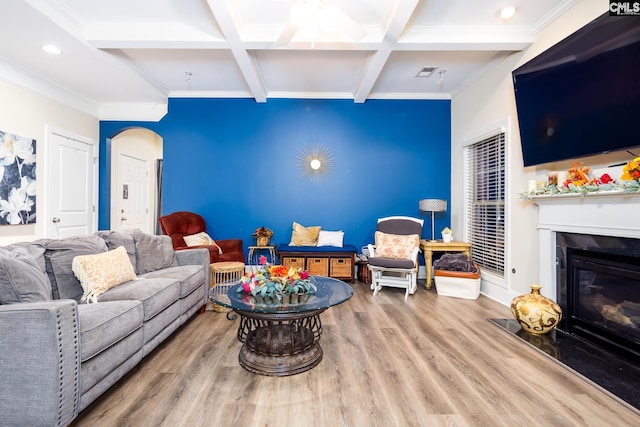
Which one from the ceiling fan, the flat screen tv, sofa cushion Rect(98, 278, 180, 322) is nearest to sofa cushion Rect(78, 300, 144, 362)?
sofa cushion Rect(98, 278, 180, 322)

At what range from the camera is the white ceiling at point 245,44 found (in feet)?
9.09

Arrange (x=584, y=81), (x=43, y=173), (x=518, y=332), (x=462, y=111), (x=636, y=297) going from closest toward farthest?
(x=636, y=297) < (x=584, y=81) < (x=518, y=332) < (x=43, y=173) < (x=462, y=111)

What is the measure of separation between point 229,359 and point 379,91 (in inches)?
166

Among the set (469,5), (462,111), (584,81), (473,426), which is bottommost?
(473,426)

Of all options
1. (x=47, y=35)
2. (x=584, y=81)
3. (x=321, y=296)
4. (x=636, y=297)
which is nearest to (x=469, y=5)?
(x=584, y=81)

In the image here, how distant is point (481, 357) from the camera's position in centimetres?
229

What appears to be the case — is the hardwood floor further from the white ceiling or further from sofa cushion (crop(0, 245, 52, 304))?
the white ceiling

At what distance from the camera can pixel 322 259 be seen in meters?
4.44

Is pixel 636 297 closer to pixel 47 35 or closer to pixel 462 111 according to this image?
pixel 462 111

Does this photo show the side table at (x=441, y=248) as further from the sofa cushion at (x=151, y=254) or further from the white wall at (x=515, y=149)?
the sofa cushion at (x=151, y=254)

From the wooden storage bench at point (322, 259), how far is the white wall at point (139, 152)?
3326mm

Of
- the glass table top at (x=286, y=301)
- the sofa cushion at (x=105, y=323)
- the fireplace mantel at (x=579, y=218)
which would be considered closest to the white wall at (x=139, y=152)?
the sofa cushion at (x=105, y=323)

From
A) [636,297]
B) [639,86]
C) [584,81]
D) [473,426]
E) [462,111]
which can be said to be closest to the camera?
[473,426]

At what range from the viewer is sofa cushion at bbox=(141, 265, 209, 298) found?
2738mm
